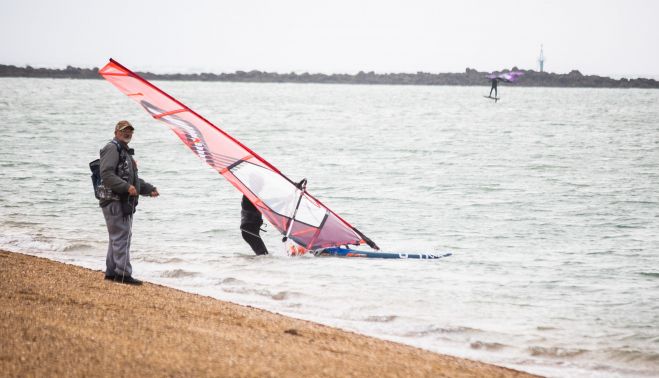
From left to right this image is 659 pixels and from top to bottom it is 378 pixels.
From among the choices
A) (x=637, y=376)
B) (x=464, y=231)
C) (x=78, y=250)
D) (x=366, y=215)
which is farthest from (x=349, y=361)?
(x=366, y=215)

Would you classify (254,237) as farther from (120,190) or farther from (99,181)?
(120,190)

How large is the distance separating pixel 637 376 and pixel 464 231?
7.27m

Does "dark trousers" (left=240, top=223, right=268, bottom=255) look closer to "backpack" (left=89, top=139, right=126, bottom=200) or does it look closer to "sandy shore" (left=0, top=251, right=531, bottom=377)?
"sandy shore" (left=0, top=251, right=531, bottom=377)

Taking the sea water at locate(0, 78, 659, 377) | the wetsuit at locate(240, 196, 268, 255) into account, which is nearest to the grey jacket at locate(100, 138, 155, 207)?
the sea water at locate(0, 78, 659, 377)

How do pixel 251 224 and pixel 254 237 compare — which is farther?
pixel 254 237

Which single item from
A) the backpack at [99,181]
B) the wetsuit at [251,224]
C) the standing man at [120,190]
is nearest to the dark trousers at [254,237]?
the wetsuit at [251,224]

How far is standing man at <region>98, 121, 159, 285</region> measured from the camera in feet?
20.2

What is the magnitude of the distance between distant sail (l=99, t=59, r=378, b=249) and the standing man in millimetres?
2115

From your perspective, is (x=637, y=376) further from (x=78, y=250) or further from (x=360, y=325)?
(x=78, y=250)

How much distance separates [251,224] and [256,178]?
62 centimetres

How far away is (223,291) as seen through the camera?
7.69 metres

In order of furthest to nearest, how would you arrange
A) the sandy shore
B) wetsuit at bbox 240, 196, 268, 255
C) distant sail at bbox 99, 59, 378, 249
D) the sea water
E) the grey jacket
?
wetsuit at bbox 240, 196, 268, 255 < distant sail at bbox 99, 59, 378, 249 < the sea water < the grey jacket < the sandy shore

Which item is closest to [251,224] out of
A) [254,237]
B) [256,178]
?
[254,237]

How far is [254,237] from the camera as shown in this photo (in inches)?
374
